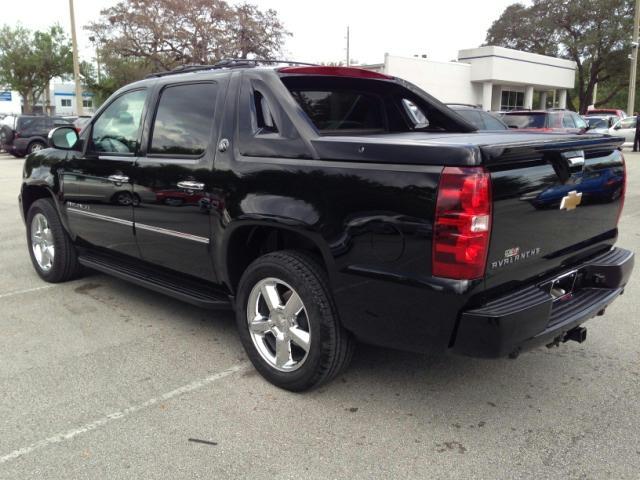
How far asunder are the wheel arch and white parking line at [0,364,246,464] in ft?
1.77

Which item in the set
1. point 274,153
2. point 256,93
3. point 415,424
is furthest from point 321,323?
point 256,93

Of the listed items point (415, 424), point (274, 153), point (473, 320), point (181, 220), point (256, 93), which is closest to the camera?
point (473, 320)

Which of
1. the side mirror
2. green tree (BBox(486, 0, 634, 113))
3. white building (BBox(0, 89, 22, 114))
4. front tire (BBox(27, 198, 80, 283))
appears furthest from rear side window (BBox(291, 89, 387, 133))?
white building (BBox(0, 89, 22, 114))

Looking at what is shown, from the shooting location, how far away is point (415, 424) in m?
3.04

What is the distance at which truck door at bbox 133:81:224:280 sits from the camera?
12.1 ft

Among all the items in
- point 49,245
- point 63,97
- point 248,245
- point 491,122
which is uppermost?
point 63,97

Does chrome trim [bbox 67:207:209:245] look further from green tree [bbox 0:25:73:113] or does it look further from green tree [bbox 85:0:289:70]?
green tree [bbox 0:25:73:113]

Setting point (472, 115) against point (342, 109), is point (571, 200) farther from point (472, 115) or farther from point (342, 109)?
point (472, 115)

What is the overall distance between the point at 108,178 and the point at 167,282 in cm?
95

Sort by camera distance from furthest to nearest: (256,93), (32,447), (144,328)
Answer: (144,328), (256,93), (32,447)

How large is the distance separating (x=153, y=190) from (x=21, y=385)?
145 centimetres

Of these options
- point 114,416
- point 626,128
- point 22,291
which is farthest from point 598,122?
point 114,416

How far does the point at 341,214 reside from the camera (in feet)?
9.44

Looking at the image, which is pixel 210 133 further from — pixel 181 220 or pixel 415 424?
pixel 415 424
